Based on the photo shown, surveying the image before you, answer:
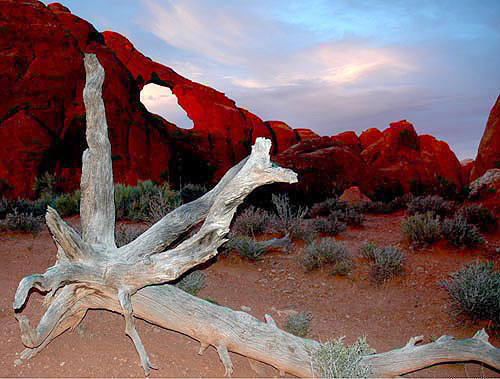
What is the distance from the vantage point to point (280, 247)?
23.1 feet

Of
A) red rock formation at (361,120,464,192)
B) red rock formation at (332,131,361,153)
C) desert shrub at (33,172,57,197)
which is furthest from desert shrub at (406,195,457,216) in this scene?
red rock formation at (332,131,361,153)

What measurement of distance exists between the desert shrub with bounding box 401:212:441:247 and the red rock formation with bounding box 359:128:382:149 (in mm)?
29259

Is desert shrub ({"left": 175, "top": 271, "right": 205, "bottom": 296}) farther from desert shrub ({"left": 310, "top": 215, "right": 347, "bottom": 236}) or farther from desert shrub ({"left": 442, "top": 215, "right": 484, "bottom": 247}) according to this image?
desert shrub ({"left": 442, "top": 215, "right": 484, "bottom": 247})

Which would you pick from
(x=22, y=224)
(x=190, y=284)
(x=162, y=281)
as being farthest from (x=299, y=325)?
(x=22, y=224)

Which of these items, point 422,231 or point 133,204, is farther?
point 133,204

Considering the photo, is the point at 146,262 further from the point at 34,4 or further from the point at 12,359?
the point at 34,4

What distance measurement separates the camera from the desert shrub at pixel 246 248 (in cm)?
644

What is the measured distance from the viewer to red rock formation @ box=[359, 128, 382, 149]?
3550 cm

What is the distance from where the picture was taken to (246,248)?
6.48m

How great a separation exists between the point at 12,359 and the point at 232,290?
2.83m

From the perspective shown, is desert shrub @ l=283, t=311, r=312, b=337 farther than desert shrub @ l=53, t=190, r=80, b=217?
No

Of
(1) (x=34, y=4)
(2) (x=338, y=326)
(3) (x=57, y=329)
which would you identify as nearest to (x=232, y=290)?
(2) (x=338, y=326)

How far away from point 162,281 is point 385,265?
159 inches

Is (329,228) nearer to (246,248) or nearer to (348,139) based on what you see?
(246,248)
